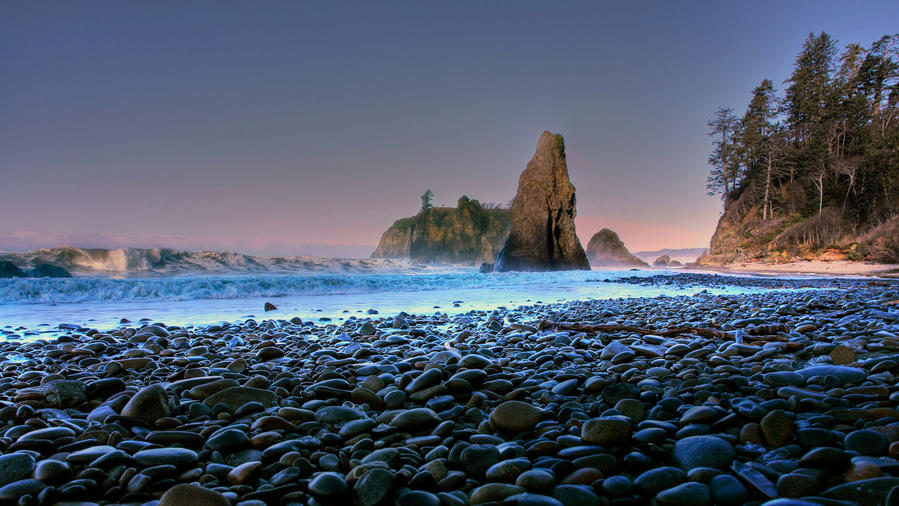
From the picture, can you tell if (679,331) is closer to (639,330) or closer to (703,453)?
(639,330)

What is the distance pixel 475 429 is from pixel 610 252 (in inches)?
2245

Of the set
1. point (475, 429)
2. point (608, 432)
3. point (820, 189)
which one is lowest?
point (475, 429)

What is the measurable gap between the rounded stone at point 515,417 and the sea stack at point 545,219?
33.4m

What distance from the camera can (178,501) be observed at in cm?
123

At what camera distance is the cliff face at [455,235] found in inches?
2625

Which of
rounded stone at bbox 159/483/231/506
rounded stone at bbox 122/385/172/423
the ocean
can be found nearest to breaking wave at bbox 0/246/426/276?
the ocean

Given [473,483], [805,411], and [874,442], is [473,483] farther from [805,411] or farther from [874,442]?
[805,411]

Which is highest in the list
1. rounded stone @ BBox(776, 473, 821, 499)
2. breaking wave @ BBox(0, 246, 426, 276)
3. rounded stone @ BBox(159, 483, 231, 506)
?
breaking wave @ BBox(0, 246, 426, 276)

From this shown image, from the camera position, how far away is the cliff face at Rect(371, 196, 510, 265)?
66.7m

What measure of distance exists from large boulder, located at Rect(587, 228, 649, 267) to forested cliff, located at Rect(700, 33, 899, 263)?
13.2 metres

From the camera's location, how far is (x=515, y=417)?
1.88 metres

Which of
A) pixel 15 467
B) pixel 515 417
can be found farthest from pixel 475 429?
pixel 15 467

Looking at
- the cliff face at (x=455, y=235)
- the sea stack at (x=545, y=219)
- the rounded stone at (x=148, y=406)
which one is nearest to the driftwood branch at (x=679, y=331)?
the rounded stone at (x=148, y=406)

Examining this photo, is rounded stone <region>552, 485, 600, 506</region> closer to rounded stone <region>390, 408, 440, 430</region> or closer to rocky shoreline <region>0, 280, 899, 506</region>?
rocky shoreline <region>0, 280, 899, 506</region>
